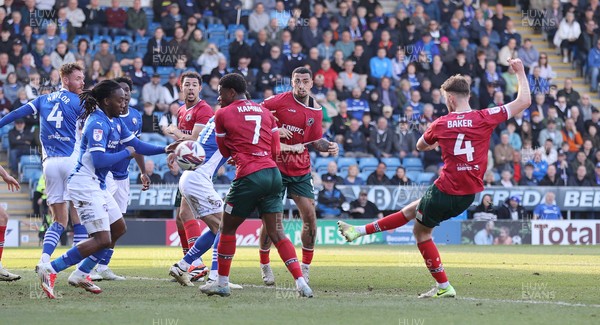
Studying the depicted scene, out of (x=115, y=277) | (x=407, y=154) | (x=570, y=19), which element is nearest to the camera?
(x=115, y=277)

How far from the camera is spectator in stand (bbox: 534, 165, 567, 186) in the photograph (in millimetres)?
27562

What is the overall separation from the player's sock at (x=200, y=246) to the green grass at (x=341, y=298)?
15.7 inches

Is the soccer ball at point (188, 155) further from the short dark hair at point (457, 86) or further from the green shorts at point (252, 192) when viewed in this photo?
the short dark hair at point (457, 86)

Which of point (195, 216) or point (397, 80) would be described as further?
point (397, 80)

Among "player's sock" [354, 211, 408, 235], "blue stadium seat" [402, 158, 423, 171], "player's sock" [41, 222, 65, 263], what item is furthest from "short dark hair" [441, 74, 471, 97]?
"blue stadium seat" [402, 158, 423, 171]

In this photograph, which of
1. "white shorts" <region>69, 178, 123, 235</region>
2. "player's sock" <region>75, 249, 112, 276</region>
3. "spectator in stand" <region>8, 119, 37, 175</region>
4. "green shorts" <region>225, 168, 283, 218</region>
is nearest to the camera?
"green shorts" <region>225, 168, 283, 218</region>

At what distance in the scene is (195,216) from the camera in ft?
41.2

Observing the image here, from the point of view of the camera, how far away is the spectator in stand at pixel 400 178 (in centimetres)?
2595

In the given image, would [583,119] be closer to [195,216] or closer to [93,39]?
[93,39]

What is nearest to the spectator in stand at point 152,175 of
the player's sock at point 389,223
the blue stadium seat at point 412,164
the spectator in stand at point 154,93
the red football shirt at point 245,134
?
the spectator in stand at point 154,93

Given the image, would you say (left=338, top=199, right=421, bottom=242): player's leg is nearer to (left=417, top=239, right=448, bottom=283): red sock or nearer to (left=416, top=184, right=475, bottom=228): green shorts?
(left=416, top=184, right=475, bottom=228): green shorts

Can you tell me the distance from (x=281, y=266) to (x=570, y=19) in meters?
20.0

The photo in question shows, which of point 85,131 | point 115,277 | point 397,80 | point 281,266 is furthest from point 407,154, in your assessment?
point 85,131

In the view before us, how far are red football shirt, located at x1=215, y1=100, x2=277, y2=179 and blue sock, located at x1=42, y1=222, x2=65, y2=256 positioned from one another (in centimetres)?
269
